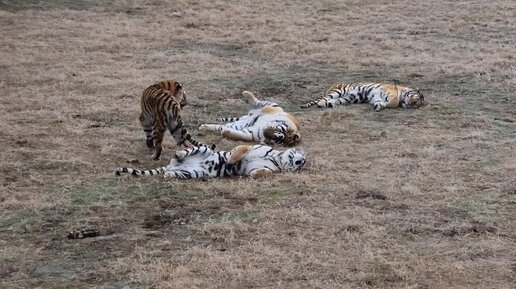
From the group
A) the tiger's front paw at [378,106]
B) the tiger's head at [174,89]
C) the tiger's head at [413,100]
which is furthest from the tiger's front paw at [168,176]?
the tiger's head at [413,100]

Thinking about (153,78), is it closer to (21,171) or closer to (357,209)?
(21,171)

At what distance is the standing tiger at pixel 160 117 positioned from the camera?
26.3ft

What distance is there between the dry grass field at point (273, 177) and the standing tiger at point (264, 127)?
0.24 m

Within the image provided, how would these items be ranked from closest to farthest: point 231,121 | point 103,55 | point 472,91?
point 231,121 < point 472,91 < point 103,55

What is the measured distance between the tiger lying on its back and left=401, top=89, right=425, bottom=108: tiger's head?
293 centimetres

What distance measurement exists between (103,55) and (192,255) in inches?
326

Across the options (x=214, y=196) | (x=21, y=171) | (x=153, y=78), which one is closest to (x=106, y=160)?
(x=21, y=171)

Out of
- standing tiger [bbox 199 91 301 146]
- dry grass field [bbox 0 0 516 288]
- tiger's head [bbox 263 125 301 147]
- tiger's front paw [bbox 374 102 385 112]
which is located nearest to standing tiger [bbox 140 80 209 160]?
dry grass field [bbox 0 0 516 288]

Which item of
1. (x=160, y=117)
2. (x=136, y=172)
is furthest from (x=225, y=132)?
(x=136, y=172)

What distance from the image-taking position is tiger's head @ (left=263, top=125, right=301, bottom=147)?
846cm

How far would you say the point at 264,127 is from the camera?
28.6ft

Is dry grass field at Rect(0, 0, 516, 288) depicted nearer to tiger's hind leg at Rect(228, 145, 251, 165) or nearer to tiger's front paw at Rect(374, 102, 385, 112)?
tiger's front paw at Rect(374, 102, 385, 112)

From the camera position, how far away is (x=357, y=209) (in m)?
6.43

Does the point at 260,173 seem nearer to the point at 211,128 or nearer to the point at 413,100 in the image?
the point at 211,128
